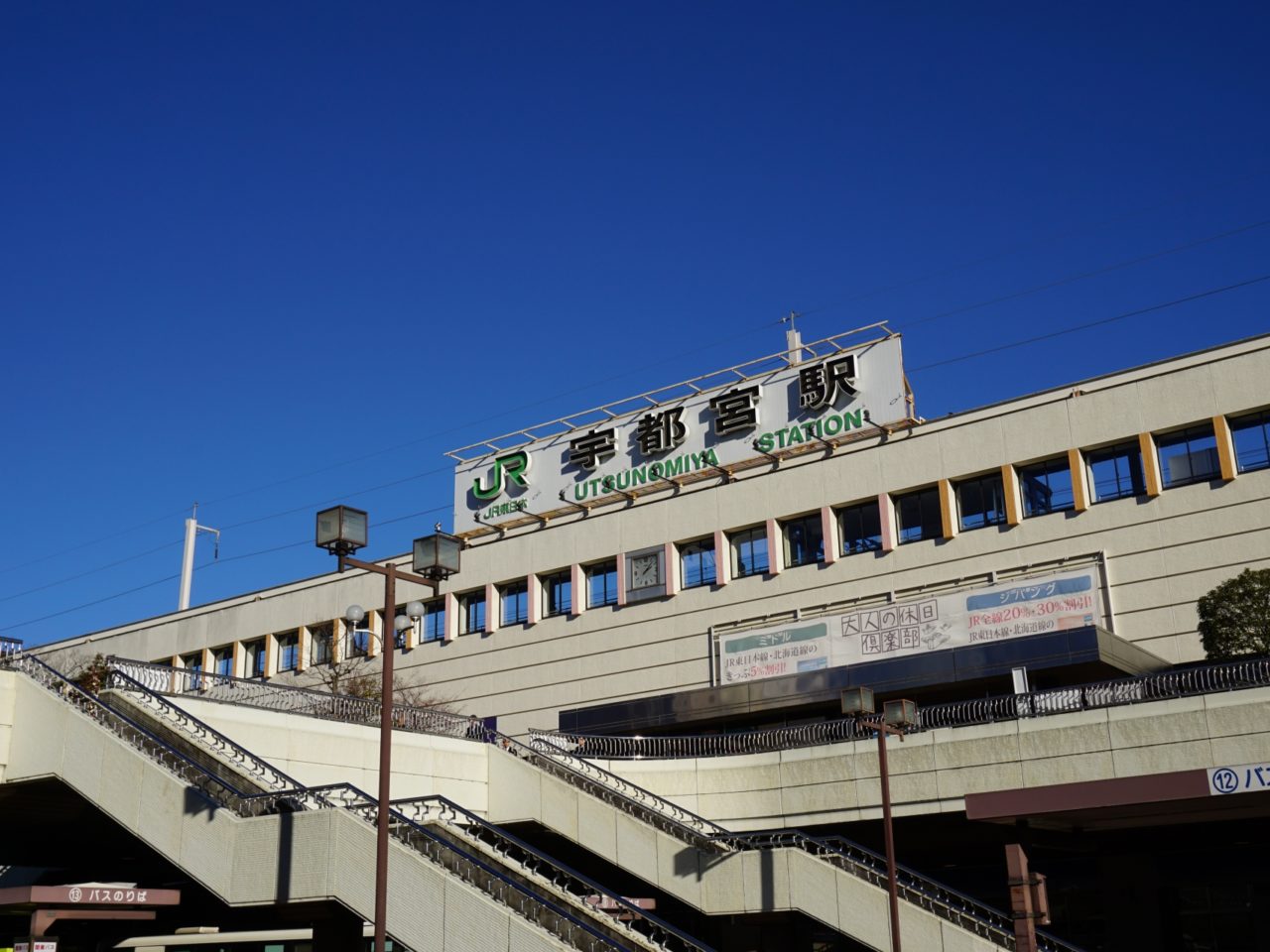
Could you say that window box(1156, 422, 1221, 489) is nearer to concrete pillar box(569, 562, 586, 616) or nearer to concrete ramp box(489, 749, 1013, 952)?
concrete ramp box(489, 749, 1013, 952)

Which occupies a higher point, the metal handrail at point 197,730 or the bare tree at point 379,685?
the bare tree at point 379,685

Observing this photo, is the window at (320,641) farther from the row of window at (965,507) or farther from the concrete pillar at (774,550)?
the concrete pillar at (774,550)

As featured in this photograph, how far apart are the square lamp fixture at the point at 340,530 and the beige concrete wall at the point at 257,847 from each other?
469 cm

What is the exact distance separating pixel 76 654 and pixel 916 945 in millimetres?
52191

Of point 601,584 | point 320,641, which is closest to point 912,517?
point 601,584

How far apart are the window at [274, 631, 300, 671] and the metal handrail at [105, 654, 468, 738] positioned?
20363mm

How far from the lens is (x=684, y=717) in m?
40.0

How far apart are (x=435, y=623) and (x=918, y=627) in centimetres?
2087

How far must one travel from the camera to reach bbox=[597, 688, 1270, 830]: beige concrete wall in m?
25.8

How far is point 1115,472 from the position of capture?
36.0 metres

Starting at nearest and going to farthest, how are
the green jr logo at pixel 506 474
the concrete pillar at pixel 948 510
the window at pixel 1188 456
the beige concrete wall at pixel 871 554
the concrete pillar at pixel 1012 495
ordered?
the beige concrete wall at pixel 871 554 → the window at pixel 1188 456 → the concrete pillar at pixel 1012 495 → the concrete pillar at pixel 948 510 → the green jr logo at pixel 506 474

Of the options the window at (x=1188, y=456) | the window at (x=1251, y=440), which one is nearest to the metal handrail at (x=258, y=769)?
the window at (x=1188, y=456)

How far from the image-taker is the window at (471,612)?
162 ft

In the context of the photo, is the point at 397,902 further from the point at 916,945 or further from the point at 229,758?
the point at 916,945
